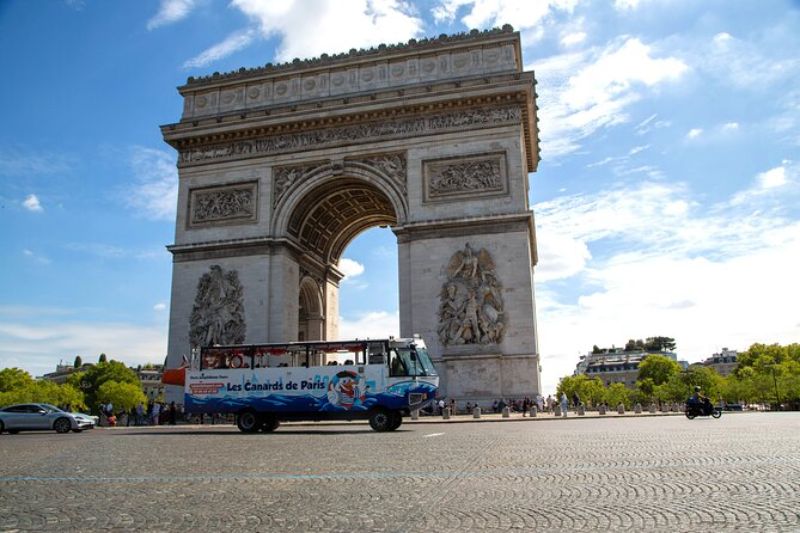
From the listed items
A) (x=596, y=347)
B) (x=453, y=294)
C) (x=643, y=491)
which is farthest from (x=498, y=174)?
(x=596, y=347)

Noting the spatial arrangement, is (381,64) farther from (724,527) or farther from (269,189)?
(724,527)

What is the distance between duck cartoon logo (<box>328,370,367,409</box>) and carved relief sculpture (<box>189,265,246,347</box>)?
11838 millimetres

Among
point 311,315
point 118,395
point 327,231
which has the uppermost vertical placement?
point 327,231

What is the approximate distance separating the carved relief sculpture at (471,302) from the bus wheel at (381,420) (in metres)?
9.05

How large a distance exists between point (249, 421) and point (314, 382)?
2.26 meters

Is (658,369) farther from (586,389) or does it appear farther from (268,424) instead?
(268,424)

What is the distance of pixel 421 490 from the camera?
5.80m

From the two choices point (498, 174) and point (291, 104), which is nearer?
point (498, 174)

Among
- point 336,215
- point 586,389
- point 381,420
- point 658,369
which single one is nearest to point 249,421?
point 381,420

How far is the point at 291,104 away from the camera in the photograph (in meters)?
31.2

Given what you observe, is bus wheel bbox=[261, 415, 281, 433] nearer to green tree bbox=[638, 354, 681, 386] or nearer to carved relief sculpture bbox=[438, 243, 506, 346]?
carved relief sculpture bbox=[438, 243, 506, 346]

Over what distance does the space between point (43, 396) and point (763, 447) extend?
72.9 meters

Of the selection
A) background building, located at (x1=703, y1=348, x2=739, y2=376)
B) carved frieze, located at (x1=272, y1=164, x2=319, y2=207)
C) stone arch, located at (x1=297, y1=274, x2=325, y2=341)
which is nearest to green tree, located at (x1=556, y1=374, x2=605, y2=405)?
background building, located at (x1=703, y1=348, x2=739, y2=376)

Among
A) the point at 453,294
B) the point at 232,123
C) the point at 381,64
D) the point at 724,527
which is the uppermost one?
the point at 381,64
